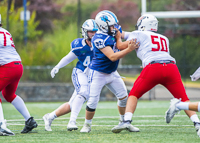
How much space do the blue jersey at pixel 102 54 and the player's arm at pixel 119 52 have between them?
8 centimetres

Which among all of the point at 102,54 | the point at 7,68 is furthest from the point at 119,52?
the point at 7,68

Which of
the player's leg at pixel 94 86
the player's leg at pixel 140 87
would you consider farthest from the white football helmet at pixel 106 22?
the player's leg at pixel 140 87

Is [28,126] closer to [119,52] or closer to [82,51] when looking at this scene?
[82,51]

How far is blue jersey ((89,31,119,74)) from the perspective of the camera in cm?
541

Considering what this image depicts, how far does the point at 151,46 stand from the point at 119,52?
444mm

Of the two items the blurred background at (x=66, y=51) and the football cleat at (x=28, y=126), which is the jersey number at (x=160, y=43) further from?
the blurred background at (x=66, y=51)

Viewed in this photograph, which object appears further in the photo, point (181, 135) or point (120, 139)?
point (181, 135)

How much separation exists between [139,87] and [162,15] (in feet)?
28.0

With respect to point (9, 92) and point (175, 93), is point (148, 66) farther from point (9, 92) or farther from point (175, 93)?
point (9, 92)

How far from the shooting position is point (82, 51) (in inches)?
242

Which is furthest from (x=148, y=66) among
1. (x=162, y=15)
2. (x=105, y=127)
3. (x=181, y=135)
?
(x=162, y=15)

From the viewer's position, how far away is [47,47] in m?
16.7

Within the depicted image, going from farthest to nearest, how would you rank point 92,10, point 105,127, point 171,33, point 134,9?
point 134,9 → point 92,10 → point 171,33 → point 105,127

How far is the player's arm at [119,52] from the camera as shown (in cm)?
522
